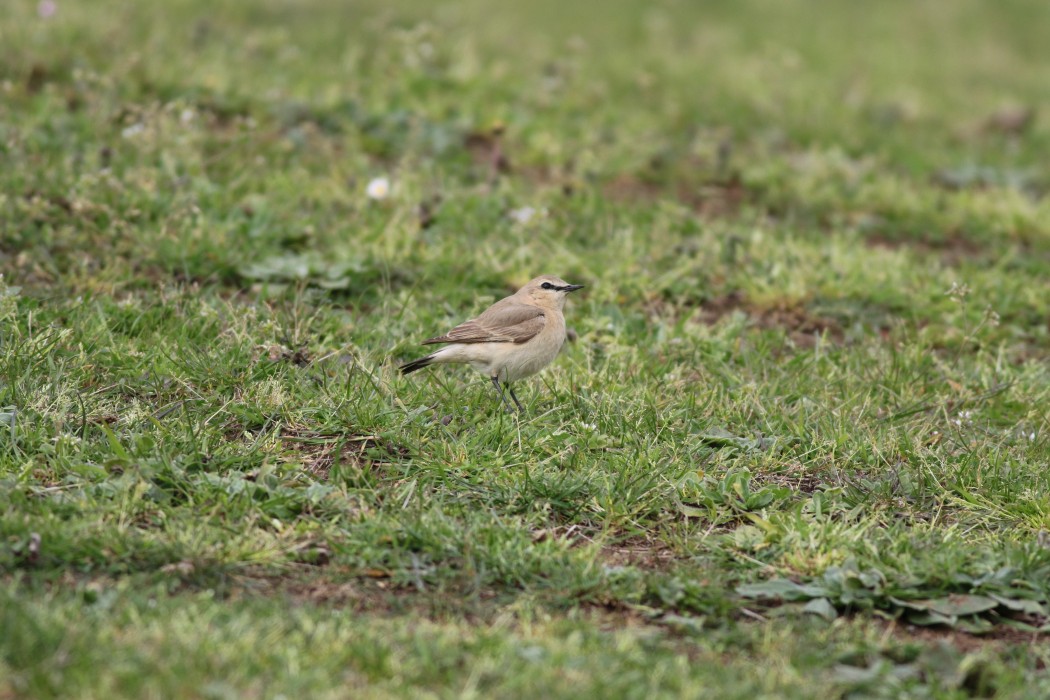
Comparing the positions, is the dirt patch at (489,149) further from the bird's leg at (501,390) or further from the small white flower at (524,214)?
the bird's leg at (501,390)

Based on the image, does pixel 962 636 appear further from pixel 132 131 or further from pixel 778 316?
pixel 132 131

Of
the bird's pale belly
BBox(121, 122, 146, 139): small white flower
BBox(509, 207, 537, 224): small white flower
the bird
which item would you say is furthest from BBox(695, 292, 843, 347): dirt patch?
BBox(121, 122, 146, 139): small white flower

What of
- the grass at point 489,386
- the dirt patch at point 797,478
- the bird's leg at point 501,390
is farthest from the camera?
the bird's leg at point 501,390

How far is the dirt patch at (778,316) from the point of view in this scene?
27.1 feet

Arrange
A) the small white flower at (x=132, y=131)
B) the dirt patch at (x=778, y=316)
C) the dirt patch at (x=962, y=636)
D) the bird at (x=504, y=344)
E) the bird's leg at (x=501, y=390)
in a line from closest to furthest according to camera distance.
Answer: the dirt patch at (x=962, y=636) < the bird's leg at (x=501, y=390) < the bird at (x=504, y=344) < the dirt patch at (x=778, y=316) < the small white flower at (x=132, y=131)

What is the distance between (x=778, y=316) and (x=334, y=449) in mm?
3586

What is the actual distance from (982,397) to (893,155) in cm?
498

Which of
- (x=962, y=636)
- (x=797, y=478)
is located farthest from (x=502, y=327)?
(x=962, y=636)

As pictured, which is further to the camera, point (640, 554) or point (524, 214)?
point (524, 214)

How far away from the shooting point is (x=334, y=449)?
592 centimetres

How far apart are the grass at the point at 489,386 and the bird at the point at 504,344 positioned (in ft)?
0.53

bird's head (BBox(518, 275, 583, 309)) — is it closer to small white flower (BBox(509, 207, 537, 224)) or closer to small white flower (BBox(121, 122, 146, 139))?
small white flower (BBox(509, 207, 537, 224))

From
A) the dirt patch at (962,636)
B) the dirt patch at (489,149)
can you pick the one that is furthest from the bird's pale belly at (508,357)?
the dirt patch at (489,149)

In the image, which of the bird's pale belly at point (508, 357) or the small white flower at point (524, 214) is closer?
the bird's pale belly at point (508, 357)
